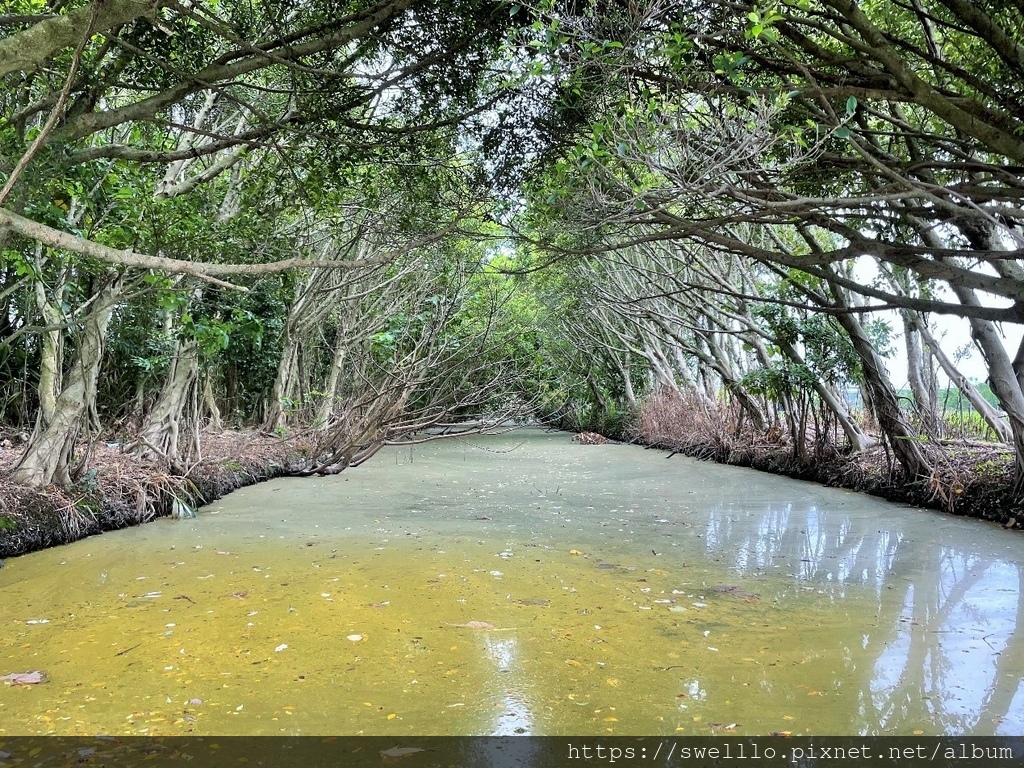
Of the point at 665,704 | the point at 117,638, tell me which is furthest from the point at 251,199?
the point at 665,704

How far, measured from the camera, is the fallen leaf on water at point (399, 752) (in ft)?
7.46

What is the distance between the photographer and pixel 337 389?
44.4ft

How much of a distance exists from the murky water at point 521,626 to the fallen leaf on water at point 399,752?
0.12 meters

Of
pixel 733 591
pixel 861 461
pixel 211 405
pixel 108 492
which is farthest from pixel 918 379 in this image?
pixel 211 405

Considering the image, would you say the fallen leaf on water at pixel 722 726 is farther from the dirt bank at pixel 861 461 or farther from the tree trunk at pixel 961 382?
the tree trunk at pixel 961 382

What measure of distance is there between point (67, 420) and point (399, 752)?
5.24 metres

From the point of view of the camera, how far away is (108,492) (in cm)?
628

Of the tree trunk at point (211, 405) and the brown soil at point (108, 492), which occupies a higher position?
the tree trunk at point (211, 405)

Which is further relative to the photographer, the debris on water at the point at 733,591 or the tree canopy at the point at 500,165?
the debris on water at the point at 733,591

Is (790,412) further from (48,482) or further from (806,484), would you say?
(48,482)

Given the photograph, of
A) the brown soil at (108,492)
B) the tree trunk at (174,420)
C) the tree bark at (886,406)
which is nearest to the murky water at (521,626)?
the brown soil at (108,492)

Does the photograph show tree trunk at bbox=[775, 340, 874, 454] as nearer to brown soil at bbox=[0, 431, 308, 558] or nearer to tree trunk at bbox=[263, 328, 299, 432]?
brown soil at bbox=[0, 431, 308, 558]

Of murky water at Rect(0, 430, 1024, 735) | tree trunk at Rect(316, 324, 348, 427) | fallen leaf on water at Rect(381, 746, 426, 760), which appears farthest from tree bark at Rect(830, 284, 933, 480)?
tree trunk at Rect(316, 324, 348, 427)

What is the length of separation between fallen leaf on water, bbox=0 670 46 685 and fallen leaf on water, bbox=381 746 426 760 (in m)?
1.64
